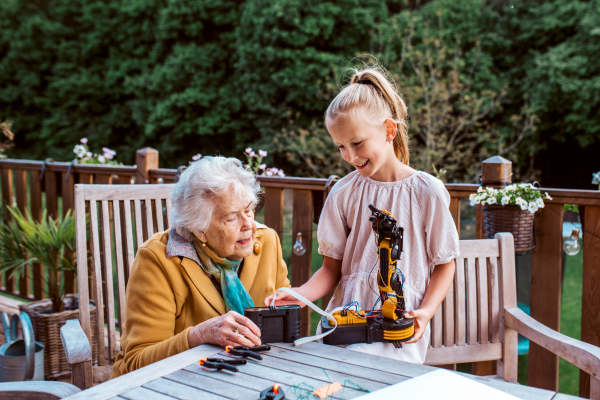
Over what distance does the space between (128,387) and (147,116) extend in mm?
11843

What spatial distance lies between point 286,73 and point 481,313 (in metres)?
9.06

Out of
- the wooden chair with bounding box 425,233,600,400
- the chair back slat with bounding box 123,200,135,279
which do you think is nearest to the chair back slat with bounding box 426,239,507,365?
the wooden chair with bounding box 425,233,600,400

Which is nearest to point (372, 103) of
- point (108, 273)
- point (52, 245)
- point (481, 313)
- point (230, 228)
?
point (230, 228)

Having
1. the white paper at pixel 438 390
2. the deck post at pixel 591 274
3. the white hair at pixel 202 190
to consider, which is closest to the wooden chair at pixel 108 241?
the white hair at pixel 202 190

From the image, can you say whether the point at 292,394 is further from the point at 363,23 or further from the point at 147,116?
the point at 147,116

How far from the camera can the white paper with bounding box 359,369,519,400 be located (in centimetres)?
88

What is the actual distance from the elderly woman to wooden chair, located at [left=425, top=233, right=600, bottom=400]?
742 mm

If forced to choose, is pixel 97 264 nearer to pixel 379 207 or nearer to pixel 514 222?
pixel 379 207

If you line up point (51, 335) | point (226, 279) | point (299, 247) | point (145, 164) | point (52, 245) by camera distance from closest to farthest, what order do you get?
point (226, 279) → point (299, 247) → point (51, 335) → point (52, 245) → point (145, 164)

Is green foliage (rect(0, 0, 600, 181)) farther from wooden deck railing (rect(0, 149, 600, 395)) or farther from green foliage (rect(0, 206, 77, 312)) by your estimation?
green foliage (rect(0, 206, 77, 312))

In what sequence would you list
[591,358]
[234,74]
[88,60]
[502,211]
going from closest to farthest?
1. [591,358]
2. [502,211]
3. [234,74]
4. [88,60]

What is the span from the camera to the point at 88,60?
1355 cm

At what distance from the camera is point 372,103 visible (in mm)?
1479

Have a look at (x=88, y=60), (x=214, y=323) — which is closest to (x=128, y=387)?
(x=214, y=323)
